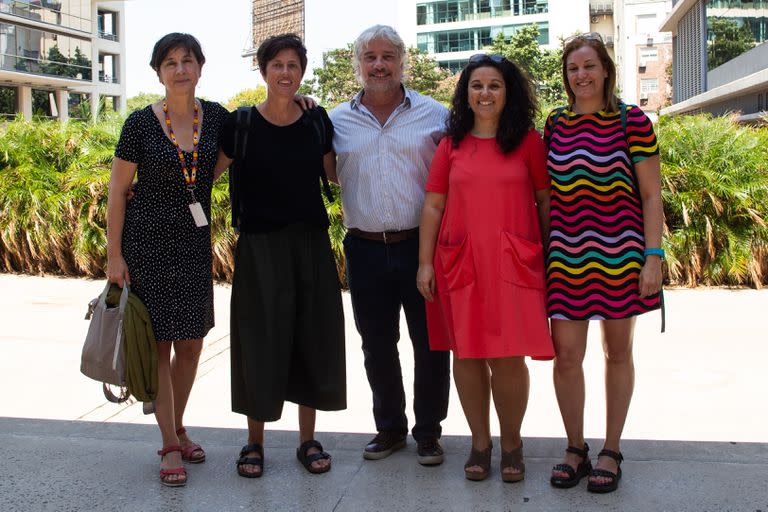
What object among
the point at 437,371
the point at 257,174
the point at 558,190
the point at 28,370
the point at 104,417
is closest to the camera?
the point at 558,190

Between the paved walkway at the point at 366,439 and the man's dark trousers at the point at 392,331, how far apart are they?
8.5 inches

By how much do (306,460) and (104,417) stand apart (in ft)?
5.99

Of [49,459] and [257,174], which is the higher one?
[257,174]

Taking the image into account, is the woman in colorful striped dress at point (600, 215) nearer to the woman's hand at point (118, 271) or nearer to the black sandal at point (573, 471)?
the black sandal at point (573, 471)

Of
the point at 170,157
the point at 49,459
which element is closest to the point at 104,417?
the point at 49,459

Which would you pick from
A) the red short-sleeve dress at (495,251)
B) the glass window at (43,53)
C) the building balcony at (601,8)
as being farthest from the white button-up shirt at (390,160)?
the building balcony at (601,8)

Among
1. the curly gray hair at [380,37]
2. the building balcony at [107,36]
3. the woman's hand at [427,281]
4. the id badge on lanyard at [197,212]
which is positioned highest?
the building balcony at [107,36]

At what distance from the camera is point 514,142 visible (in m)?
3.56

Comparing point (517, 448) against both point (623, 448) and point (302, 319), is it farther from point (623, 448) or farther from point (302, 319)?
point (302, 319)

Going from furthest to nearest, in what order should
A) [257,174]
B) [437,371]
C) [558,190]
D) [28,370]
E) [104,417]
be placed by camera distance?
[28,370] → [104,417] → [437,371] → [257,174] → [558,190]

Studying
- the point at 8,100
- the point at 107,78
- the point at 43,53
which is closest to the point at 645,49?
the point at 107,78

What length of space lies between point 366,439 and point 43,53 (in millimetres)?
48971

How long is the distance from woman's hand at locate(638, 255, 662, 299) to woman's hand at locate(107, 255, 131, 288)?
2.23 meters

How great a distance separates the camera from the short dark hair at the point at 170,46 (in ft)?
12.2
